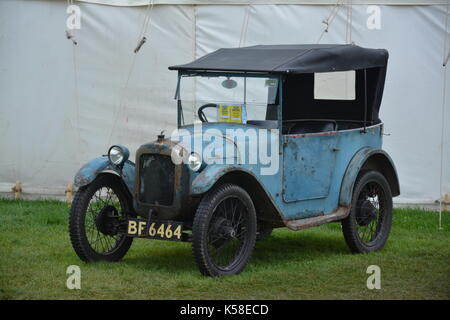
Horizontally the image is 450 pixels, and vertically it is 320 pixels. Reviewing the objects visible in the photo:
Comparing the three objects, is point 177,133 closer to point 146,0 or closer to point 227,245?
point 227,245

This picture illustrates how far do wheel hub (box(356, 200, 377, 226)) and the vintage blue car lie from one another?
0.04 ft

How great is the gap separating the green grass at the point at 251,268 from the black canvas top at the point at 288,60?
1651 millimetres

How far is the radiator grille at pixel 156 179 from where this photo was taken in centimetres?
748

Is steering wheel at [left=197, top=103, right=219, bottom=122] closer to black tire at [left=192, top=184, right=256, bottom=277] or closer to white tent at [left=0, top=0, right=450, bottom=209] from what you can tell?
black tire at [left=192, top=184, right=256, bottom=277]

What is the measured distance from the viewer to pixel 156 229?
735 centimetres

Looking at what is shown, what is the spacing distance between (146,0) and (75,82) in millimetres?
1283

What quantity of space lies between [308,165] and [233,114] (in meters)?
0.78

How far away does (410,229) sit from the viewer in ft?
31.9

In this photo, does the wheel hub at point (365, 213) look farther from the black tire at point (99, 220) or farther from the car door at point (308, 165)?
the black tire at point (99, 220)

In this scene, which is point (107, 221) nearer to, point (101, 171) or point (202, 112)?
point (101, 171)

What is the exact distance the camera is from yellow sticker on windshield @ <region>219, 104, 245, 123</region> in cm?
804

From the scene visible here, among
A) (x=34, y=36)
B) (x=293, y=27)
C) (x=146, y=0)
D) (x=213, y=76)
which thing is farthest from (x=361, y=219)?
(x=34, y=36)
